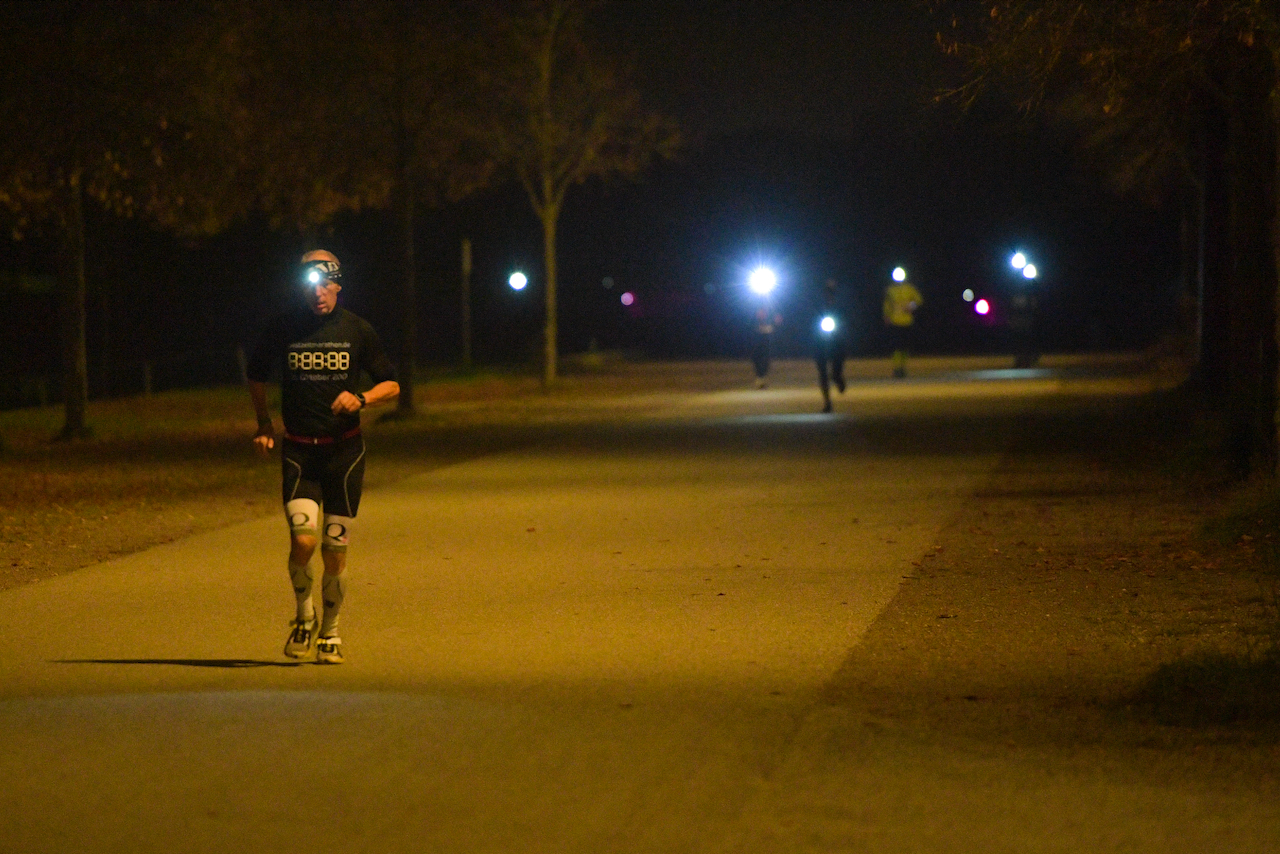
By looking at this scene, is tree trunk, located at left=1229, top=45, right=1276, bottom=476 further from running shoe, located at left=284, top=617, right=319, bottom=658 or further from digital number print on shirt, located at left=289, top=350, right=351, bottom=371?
running shoe, located at left=284, top=617, right=319, bottom=658

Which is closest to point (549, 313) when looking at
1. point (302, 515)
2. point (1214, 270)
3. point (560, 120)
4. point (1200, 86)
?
point (560, 120)

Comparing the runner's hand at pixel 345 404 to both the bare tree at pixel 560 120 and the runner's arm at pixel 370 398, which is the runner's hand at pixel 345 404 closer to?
the runner's arm at pixel 370 398

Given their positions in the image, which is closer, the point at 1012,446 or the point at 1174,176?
the point at 1012,446

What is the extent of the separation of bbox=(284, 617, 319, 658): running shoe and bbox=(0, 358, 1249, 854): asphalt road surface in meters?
0.09

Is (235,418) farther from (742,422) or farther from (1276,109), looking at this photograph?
(1276,109)

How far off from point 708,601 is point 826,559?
1965mm

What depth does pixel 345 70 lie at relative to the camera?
2766 centimetres

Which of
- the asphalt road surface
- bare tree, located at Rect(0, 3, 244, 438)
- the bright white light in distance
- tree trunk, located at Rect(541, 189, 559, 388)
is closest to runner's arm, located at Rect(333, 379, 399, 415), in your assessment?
the asphalt road surface

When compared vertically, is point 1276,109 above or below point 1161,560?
above

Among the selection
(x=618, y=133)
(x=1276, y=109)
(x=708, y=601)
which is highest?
(x=618, y=133)

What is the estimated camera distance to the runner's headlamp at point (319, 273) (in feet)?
29.1

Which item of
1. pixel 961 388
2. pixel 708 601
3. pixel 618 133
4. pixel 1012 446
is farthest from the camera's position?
pixel 618 133

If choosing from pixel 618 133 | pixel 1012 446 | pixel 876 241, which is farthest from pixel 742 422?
pixel 876 241

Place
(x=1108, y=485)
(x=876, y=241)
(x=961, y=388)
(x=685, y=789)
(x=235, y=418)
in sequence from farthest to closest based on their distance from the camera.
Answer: (x=876, y=241) → (x=961, y=388) → (x=235, y=418) → (x=1108, y=485) → (x=685, y=789)
